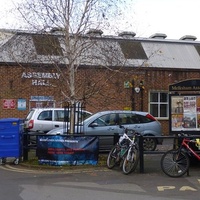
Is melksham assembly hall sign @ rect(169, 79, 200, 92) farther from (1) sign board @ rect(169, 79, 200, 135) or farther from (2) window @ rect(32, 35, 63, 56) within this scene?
(2) window @ rect(32, 35, 63, 56)

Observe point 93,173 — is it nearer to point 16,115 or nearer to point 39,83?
point 39,83

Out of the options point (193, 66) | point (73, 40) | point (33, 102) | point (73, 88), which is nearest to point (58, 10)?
point (73, 40)

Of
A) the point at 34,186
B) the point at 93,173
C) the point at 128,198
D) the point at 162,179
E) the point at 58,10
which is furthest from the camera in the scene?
the point at 58,10

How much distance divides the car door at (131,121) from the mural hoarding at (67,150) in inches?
169

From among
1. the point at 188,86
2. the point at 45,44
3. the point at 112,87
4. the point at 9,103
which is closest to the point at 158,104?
the point at 112,87

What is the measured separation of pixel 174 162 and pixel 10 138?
458 centimetres

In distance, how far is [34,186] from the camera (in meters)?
8.03

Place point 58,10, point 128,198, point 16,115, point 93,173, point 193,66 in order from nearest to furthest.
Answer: point 128,198 < point 93,173 < point 58,10 < point 16,115 < point 193,66

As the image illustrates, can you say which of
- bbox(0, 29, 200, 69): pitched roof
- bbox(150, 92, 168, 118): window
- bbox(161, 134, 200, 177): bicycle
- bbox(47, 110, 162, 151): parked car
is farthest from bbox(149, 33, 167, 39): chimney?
bbox(161, 134, 200, 177): bicycle

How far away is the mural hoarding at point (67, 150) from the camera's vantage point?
10133 millimetres

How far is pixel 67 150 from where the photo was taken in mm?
10141

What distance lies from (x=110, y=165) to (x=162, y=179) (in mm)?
1788

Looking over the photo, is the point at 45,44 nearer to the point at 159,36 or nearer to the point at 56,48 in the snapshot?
the point at 56,48

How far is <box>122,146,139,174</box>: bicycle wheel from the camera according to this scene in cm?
920
